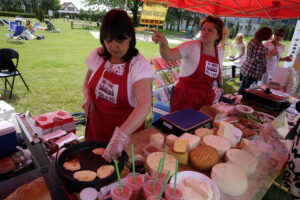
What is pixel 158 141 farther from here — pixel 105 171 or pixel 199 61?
pixel 199 61

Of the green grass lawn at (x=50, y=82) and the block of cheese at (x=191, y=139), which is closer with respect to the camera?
the block of cheese at (x=191, y=139)

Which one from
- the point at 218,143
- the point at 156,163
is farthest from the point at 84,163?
the point at 218,143

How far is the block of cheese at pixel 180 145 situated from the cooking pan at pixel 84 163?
39 centimetres

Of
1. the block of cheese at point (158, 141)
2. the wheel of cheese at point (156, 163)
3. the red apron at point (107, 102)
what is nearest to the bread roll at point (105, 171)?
the wheel of cheese at point (156, 163)

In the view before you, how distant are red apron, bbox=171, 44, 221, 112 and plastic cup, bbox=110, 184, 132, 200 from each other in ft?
6.07

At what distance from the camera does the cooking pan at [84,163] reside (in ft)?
3.30

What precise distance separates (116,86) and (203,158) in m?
0.91

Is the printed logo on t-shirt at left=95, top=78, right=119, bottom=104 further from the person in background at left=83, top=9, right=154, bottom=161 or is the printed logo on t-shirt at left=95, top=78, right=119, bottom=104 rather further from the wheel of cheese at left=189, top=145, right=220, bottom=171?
the wheel of cheese at left=189, top=145, right=220, bottom=171

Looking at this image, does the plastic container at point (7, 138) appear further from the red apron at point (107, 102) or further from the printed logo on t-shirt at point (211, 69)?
the printed logo on t-shirt at point (211, 69)

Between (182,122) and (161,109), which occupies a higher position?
(182,122)

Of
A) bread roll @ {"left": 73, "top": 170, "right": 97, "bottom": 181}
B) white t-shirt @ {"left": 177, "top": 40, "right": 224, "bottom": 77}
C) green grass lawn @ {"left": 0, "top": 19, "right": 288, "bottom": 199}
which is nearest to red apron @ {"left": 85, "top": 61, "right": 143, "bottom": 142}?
bread roll @ {"left": 73, "top": 170, "right": 97, "bottom": 181}

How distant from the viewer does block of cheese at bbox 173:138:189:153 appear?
141 cm

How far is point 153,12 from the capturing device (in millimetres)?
3012

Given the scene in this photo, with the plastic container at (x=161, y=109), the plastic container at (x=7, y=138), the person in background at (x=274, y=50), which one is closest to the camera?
the plastic container at (x=7, y=138)
